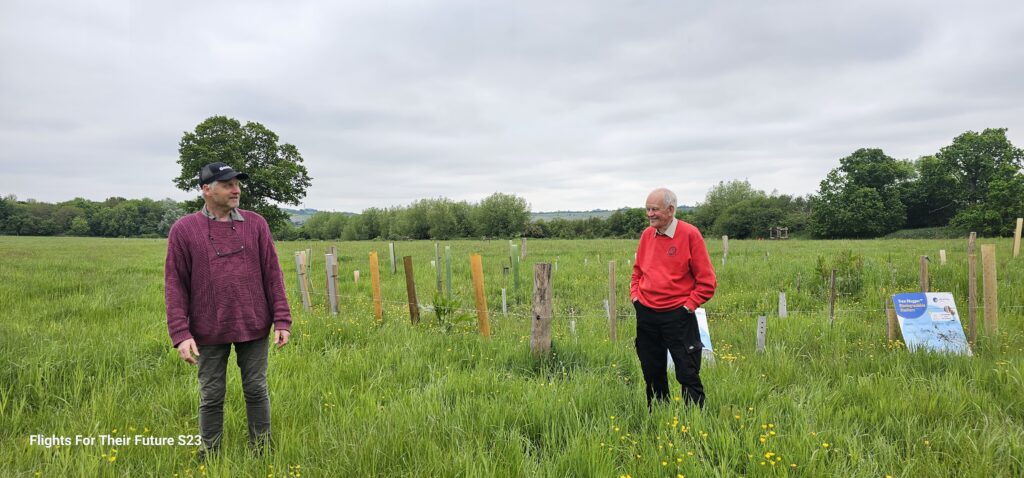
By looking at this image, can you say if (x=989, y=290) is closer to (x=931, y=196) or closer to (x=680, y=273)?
(x=680, y=273)

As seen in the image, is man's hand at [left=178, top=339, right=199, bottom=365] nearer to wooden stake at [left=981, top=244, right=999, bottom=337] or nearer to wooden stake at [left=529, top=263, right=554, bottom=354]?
wooden stake at [left=529, top=263, right=554, bottom=354]

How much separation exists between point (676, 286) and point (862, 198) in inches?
2307

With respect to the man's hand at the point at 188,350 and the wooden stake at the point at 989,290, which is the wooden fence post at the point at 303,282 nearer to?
the man's hand at the point at 188,350

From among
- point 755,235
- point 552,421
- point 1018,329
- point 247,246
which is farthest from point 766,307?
point 755,235

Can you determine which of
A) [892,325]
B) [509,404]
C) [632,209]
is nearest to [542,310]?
[509,404]

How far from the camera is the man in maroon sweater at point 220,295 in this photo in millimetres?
2836

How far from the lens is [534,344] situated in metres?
5.13

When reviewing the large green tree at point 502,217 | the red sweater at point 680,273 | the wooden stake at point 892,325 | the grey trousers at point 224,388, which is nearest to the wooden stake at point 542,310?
the red sweater at point 680,273

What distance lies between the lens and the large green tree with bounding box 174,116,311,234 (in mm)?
27250

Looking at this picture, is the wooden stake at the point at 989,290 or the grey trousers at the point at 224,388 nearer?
the grey trousers at the point at 224,388

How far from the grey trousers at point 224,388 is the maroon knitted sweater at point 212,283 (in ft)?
0.38

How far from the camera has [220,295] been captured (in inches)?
114

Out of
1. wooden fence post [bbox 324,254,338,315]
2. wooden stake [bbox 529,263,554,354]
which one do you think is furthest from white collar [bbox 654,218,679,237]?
wooden fence post [bbox 324,254,338,315]

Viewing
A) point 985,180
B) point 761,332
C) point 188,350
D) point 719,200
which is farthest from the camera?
point 719,200
